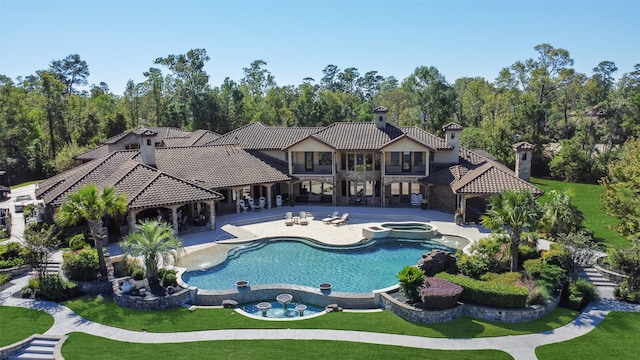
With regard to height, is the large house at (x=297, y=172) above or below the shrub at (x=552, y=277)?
above

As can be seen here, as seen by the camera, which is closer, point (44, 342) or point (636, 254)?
point (44, 342)

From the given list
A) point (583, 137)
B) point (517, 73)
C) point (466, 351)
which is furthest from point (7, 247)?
point (517, 73)

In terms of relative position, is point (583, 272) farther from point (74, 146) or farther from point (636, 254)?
point (74, 146)

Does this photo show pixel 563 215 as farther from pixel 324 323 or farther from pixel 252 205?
pixel 252 205

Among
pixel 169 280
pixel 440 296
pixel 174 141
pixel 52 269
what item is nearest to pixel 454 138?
pixel 440 296

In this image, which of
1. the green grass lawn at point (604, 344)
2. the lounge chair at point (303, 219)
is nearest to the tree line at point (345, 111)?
the lounge chair at point (303, 219)

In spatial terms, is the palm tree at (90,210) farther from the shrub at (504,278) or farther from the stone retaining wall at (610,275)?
the stone retaining wall at (610,275)
